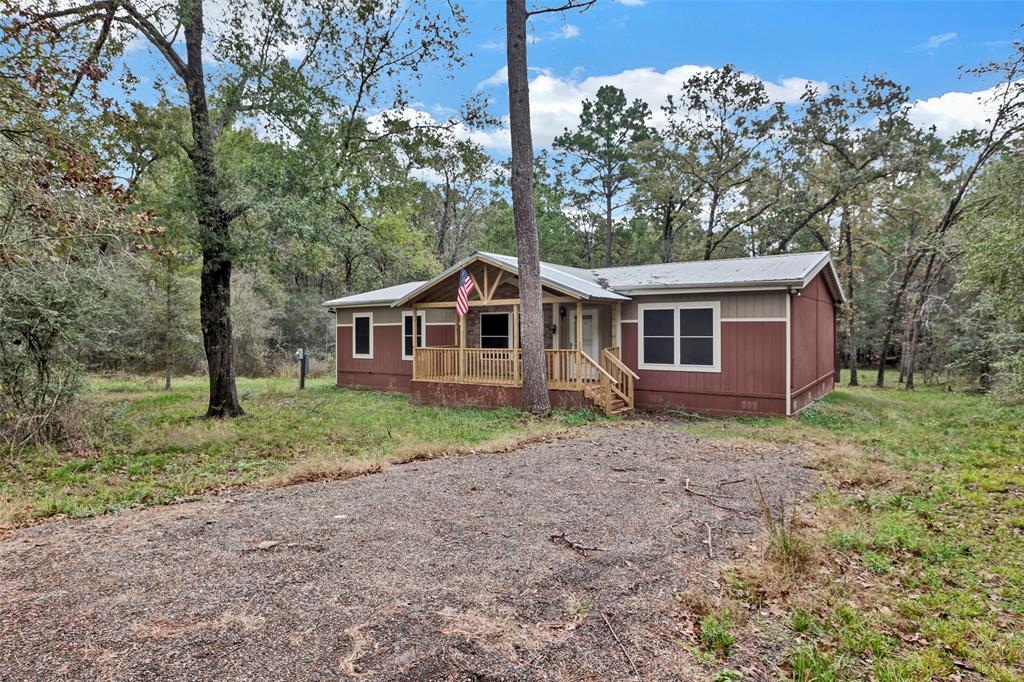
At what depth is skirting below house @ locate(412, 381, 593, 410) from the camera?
1158 centimetres

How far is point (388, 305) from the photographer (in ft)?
52.7

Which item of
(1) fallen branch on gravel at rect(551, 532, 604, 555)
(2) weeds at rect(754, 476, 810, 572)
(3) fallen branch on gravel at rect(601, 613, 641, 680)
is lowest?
(3) fallen branch on gravel at rect(601, 613, 641, 680)

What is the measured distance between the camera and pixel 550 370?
1198 centimetres

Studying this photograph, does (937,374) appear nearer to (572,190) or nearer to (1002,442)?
(1002,442)

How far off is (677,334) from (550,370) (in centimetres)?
292

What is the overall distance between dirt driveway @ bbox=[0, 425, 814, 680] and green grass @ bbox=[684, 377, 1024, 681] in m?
0.60

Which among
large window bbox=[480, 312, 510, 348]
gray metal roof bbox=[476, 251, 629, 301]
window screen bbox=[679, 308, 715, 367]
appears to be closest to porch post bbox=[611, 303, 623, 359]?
gray metal roof bbox=[476, 251, 629, 301]

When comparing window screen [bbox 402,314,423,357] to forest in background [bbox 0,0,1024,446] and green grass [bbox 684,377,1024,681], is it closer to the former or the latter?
forest in background [bbox 0,0,1024,446]

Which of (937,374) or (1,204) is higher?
(1,204)

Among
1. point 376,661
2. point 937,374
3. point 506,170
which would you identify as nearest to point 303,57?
point 506,170

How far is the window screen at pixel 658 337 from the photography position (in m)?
11.8

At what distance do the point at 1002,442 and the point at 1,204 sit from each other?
13192mm

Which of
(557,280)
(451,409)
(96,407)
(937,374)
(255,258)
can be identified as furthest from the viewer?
(937,374)

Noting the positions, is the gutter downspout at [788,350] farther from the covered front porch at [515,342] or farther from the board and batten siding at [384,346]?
the board and batten siding at [384,346]
